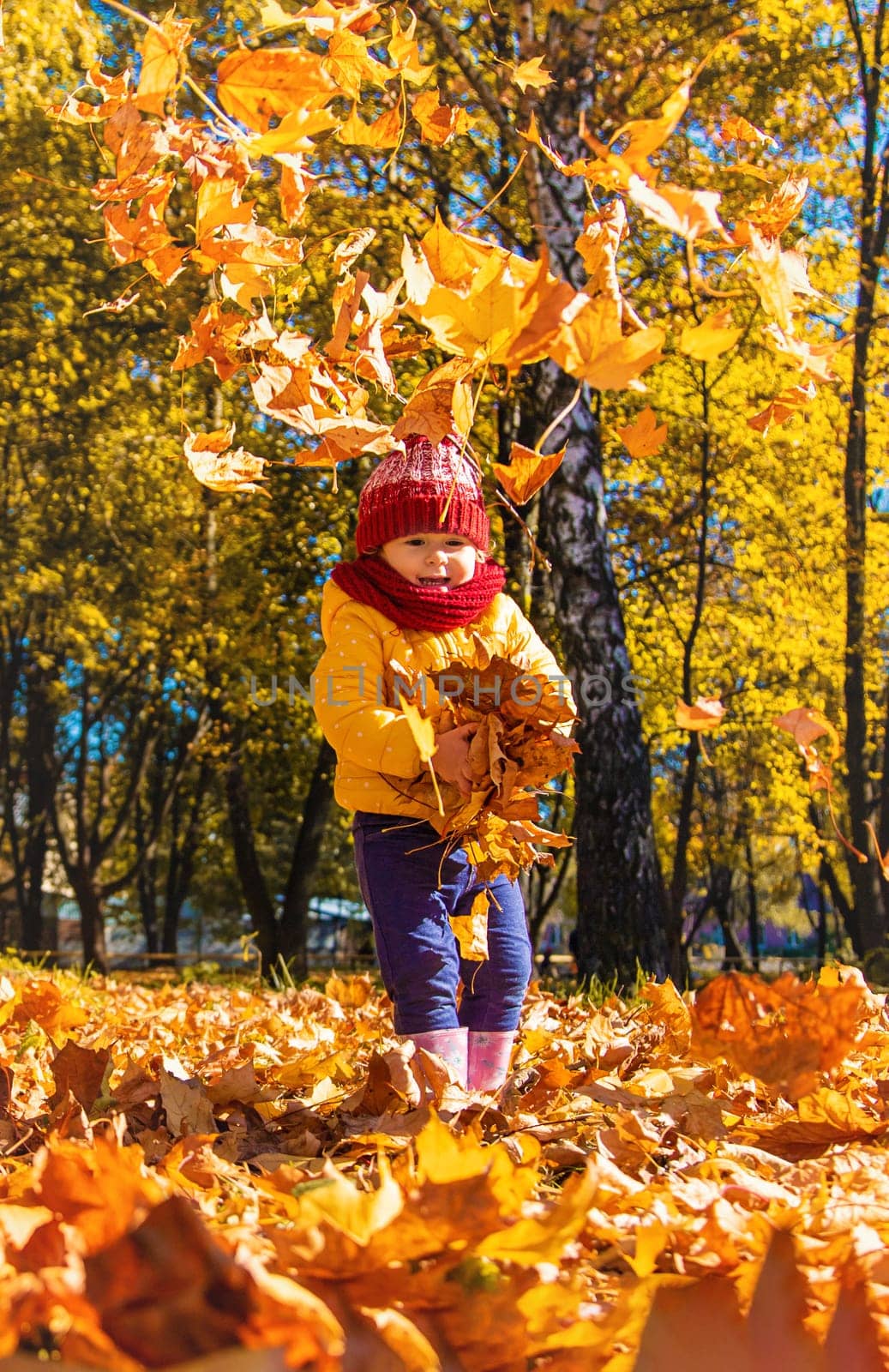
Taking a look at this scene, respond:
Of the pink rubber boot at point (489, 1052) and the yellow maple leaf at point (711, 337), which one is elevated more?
the yellow maple leaf at point (711, 337)

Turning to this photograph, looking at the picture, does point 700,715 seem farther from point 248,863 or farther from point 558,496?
point 248,863

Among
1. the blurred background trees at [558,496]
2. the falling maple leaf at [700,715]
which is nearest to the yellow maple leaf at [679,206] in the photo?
the falling maple leaf at [700,715]

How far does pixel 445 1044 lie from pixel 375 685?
0.80 metres

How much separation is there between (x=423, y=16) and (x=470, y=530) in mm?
5461

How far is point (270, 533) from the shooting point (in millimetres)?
11820

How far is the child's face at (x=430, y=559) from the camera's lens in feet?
9.40

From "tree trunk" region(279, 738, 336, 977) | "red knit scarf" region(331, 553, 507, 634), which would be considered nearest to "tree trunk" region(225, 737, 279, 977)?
"tree trunk" region(279, 738, 336, 977)

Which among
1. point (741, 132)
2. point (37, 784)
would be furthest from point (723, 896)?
point (741, 132)

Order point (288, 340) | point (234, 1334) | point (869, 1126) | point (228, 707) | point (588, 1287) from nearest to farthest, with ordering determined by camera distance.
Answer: point (234, 1334) < point (588, 1287) < point (869, 1126) < point (288, 340) < point (228, 707)

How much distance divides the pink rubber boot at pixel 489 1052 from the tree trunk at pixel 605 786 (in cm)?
289

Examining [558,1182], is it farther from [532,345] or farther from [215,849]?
[215,849]

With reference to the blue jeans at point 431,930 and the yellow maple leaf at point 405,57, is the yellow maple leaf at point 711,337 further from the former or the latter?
the blue jeans at point 431,930

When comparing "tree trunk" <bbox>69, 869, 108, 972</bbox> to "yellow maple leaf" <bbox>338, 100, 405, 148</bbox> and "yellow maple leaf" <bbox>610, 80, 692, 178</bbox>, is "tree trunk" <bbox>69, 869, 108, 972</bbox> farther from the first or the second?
"yellow maple leaf" <bbox>610, 80, 692, 178</bbox>

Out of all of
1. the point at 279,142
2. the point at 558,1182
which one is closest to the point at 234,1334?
the point at 558,1182
